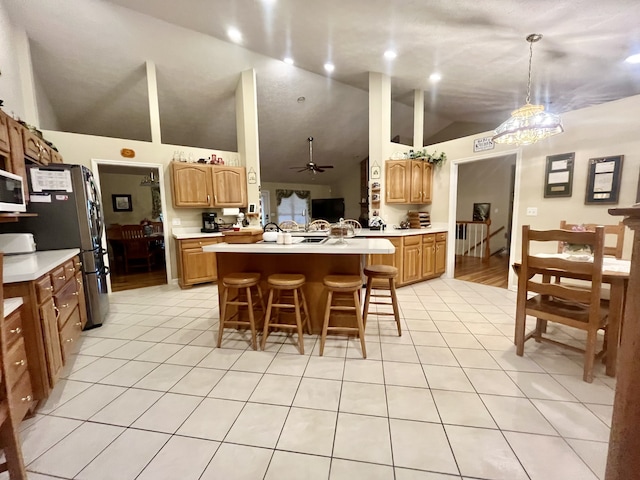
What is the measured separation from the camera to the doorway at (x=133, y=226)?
444cm

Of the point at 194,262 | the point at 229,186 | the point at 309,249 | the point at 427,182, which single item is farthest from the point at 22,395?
the point at 427,182

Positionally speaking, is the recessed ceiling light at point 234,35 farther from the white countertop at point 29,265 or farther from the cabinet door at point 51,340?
the cabinet door at point 51,340

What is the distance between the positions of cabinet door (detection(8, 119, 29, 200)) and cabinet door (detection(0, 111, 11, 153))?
5 centimetres

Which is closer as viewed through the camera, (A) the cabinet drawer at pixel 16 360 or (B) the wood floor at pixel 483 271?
(A) the cabinet drawer at pixel 16 360

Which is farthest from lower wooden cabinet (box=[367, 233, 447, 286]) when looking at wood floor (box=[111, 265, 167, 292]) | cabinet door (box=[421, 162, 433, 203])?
wood floor (box=[111, 265, 167, 292])

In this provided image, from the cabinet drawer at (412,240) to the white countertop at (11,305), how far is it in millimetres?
3966

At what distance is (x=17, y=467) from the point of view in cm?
112

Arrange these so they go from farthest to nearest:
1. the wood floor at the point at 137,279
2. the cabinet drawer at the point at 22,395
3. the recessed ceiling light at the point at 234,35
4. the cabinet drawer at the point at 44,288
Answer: the wood floor at the point at 137,279 → the recessed ceiling light at the point at 234,35 → the cabinet drawer at the point at 44,288 → the cabinet drawer at the point at 22,395

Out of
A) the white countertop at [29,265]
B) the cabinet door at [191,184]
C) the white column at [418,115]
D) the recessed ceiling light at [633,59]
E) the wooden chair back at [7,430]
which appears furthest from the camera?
the white column at [418,115]

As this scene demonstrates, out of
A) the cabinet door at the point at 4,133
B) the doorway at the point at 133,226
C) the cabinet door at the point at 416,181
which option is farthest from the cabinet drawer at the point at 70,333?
the cabinet door at the point at 416,181

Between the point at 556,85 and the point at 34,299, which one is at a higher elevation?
the point at 556,85

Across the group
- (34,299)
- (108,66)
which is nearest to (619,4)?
(34,299)

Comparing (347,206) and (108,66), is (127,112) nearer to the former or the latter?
(108,66)

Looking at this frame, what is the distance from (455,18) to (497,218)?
571 centimetres
